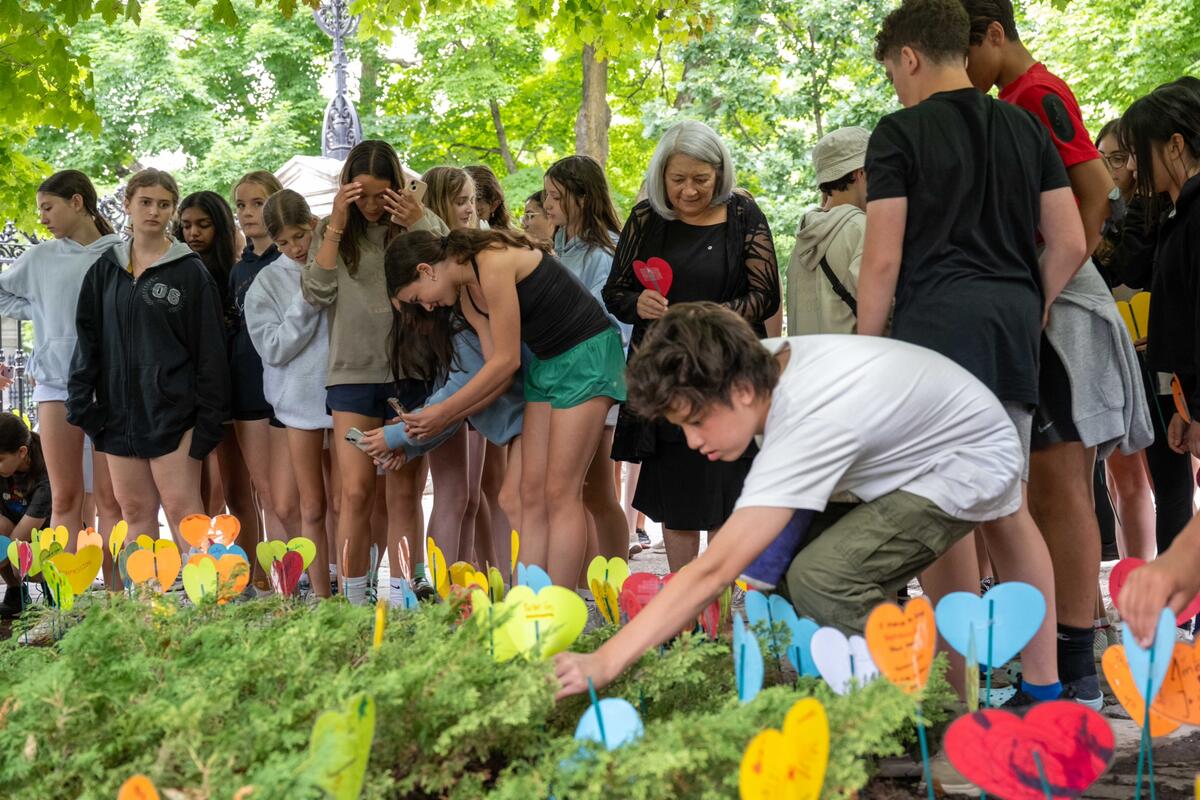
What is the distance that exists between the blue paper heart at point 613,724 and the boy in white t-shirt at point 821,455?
150 millimetres

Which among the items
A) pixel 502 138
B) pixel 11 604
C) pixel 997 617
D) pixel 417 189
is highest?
pixel 502 138

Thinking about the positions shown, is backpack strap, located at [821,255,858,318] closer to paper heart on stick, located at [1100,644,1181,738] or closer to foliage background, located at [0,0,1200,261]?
paper heart on stick, located at [1100,644,1181,738]

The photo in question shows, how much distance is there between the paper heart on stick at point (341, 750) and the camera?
1.74m

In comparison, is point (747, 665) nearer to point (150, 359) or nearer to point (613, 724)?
point (613, 724)

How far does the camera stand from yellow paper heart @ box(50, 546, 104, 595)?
12.6 feet

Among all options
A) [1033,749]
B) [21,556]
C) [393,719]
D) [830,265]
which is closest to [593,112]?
[21,556]

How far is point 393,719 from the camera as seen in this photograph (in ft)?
6.92

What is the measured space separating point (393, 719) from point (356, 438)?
7.99 ft

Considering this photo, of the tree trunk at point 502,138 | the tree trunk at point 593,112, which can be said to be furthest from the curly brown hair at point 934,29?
the tree trunk at point 502,138

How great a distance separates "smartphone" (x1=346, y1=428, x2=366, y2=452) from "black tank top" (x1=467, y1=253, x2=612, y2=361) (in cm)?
74

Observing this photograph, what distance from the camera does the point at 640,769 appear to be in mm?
1837

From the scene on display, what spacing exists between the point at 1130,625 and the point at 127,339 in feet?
13.2

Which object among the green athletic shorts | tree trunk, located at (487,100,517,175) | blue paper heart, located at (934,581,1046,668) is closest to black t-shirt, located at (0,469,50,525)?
the green athletic shorts

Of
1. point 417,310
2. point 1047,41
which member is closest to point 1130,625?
point 417,310
